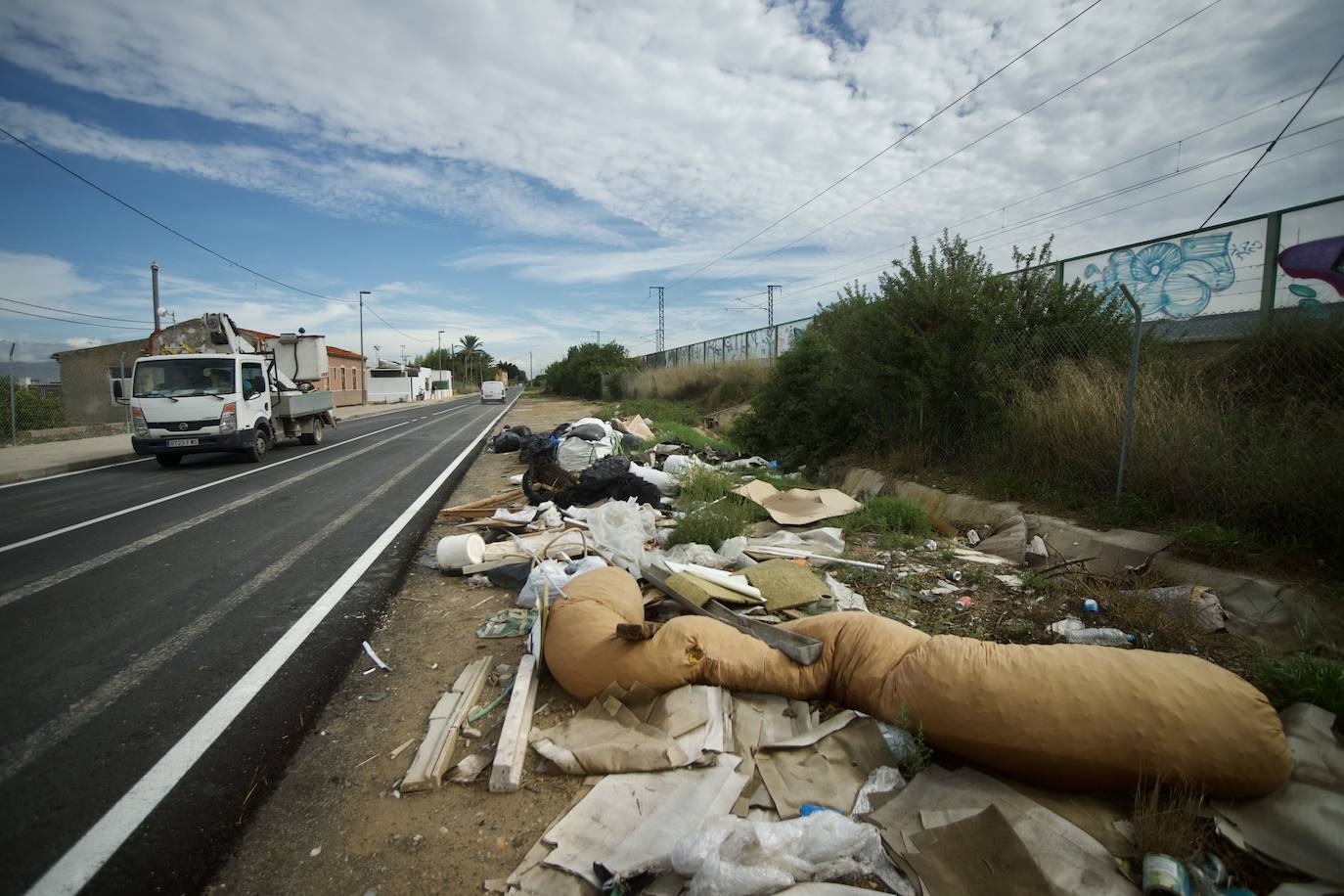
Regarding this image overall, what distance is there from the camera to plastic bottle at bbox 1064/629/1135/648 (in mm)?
3551

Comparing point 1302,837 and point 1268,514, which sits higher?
point 1268,514

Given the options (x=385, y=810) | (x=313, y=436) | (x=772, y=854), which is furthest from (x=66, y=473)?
(x=772, y=854)

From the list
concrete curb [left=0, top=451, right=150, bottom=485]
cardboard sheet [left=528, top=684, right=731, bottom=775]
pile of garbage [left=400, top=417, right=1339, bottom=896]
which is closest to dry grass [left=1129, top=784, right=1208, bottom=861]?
pile of garbage [left=400, top=417, right=1339, bottom=896]

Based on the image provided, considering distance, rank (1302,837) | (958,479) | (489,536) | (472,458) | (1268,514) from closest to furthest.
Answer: (1302,837)
(1268,514)
(489,536)
(958,479)
(472,458)

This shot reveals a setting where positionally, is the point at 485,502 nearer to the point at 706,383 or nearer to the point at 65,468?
the point at 65,468

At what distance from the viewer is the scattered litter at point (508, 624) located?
3955 millimetres

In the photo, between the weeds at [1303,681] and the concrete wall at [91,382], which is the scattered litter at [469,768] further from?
the concrete wall at [91,382]

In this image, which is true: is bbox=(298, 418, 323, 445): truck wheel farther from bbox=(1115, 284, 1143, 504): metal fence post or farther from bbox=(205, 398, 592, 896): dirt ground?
bbox=(1115, 284, 1143, 504): metal fence post

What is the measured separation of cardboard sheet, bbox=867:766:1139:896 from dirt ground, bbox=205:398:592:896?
1256mm

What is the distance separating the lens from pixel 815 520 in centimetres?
Answer: 669

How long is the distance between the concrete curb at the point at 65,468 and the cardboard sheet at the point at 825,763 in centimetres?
1457

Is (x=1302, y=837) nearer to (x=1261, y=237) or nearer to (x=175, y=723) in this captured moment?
(x=175, y=723)

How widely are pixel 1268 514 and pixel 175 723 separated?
677 cm

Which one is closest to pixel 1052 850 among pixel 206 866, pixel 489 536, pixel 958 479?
pixel 206 866
